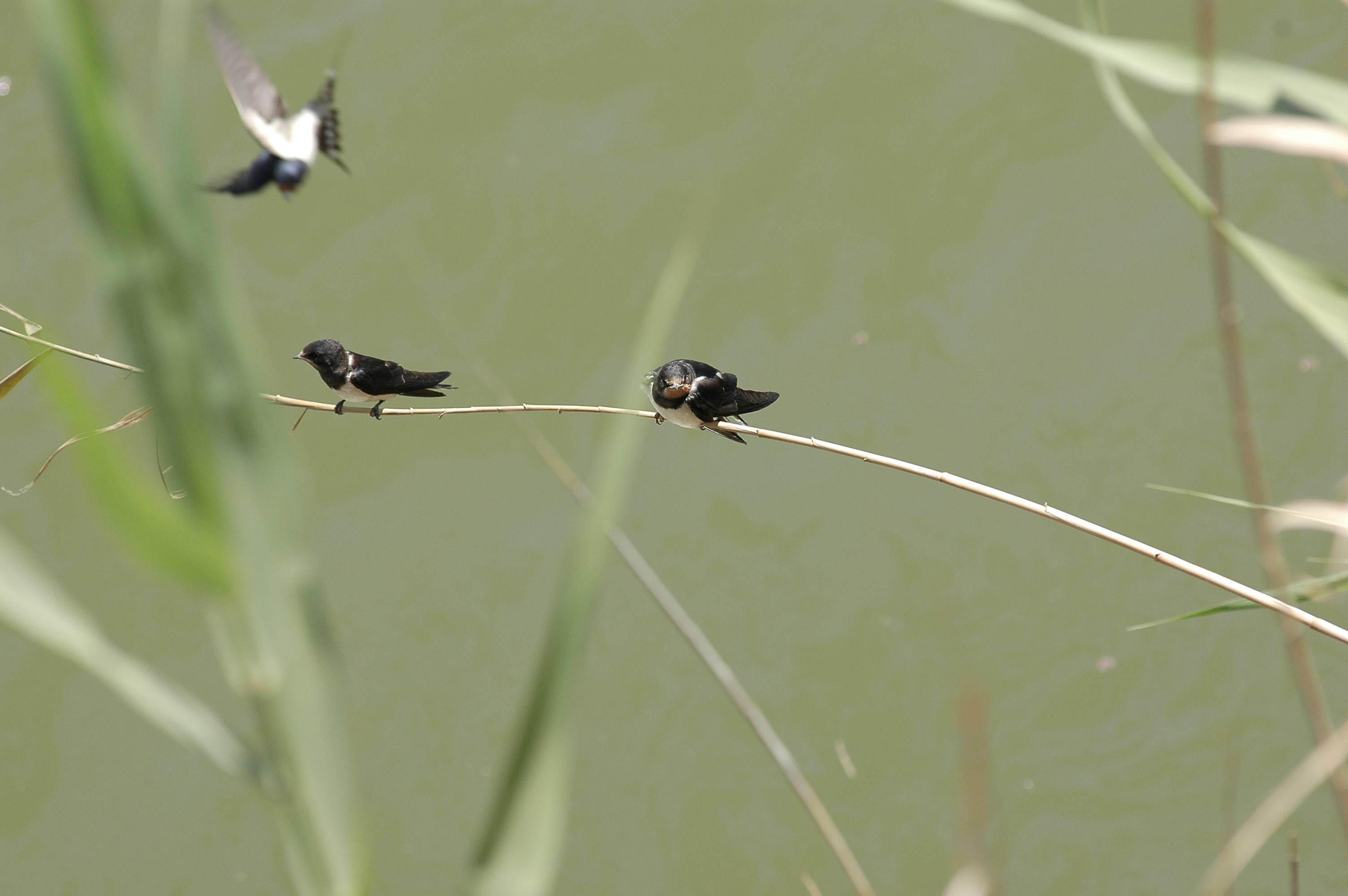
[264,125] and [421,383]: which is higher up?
[264,125]

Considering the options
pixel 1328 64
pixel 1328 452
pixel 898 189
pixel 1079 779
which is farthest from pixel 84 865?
pixel 1328 64

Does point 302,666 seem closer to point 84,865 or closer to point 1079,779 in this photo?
point 1079,779

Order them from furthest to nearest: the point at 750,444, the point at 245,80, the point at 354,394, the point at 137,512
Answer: the point at 750,444
the point at 354,394
the point at 245,80
the point at 137,512

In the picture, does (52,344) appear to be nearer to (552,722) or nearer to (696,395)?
(552,722)

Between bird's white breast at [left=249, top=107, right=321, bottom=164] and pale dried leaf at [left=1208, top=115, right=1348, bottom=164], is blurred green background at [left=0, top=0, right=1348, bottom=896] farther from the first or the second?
pale dried leaf at [left=1208, top=115, right=1348, bottom=164]

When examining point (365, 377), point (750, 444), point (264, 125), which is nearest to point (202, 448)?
point (264, 125)

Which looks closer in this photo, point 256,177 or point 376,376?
point 256,177

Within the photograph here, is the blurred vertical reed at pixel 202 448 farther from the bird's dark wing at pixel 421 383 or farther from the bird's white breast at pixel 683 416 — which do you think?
the bird's dark wing at pixel 421 383

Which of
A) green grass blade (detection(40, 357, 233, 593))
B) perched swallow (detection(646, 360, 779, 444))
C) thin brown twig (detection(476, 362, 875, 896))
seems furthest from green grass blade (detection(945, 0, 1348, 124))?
perched swallow (detection(646, 360, 779, 444))

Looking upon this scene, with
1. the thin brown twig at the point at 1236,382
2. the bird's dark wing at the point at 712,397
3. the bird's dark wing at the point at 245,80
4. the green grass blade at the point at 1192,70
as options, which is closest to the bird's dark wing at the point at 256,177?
the bird's dark wing at the point at 245,80
